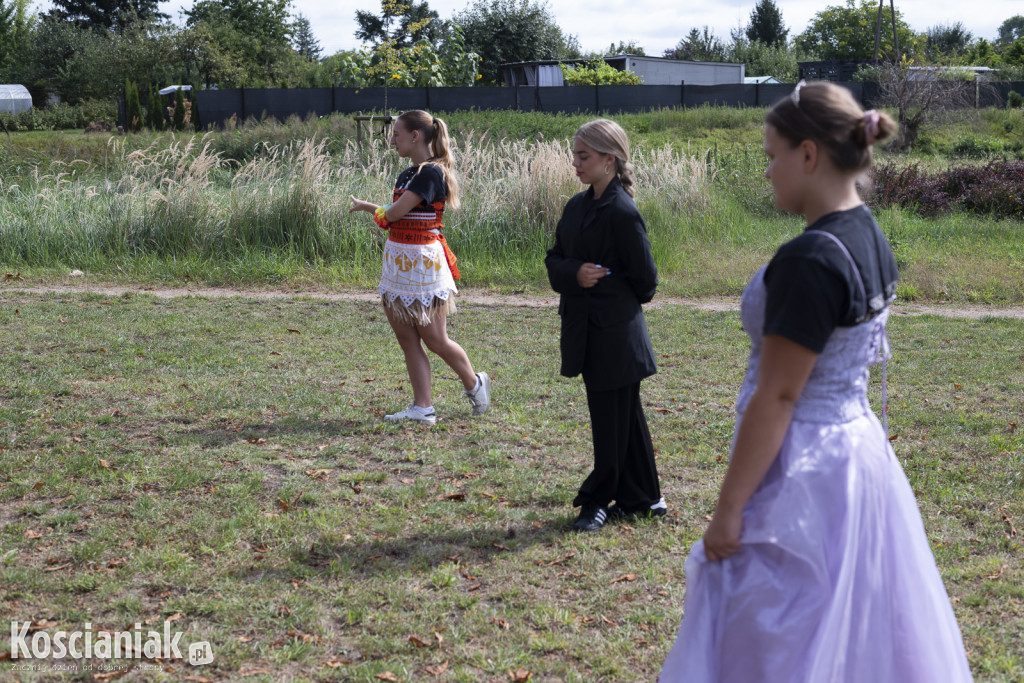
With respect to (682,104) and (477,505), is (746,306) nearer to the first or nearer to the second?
(477,505)

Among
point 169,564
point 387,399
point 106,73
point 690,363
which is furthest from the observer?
point 106,73

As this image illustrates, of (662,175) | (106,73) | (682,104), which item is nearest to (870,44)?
(682,104)

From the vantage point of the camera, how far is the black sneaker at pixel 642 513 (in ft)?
14.7

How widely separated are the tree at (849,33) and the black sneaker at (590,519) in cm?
7025

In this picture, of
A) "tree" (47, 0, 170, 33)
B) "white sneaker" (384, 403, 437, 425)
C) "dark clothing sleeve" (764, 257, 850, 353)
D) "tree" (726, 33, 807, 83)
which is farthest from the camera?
"tree" (726, 33, 807, 83)

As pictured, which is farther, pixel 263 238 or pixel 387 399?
pixel 263 238

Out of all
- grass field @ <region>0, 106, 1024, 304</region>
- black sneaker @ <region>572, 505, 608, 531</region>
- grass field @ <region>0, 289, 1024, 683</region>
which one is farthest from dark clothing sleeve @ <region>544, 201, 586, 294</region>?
grass field @ <region>0, 106, 1024, 304</region>

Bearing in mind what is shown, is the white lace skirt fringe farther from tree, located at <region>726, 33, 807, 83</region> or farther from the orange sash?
tree, located at <region>726, 33, 807, 83</region>

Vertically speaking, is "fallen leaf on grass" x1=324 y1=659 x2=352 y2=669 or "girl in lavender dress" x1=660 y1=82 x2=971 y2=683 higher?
"girl in lavender dress" x1=660 y1=82 x2=971 y2=683

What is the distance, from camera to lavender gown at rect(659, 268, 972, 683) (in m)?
2.02

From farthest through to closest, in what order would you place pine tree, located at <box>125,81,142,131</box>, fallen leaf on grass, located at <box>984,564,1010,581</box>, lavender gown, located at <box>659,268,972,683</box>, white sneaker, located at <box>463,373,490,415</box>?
pine tree, located at <box>125,81,142,131</box> → white sneaker, located at <box>463,373,490,415</box> → fallen leaf on grass, located at <box>984,564,1010,581</box> → lavender gown, located at <box>659,268,972,683</box>

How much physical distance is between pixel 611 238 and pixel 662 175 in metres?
10.3

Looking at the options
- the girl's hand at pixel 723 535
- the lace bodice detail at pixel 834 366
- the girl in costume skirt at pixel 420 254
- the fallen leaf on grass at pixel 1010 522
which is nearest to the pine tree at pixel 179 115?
the girl in costume skirt at pixel 420 254

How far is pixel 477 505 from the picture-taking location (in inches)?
185
